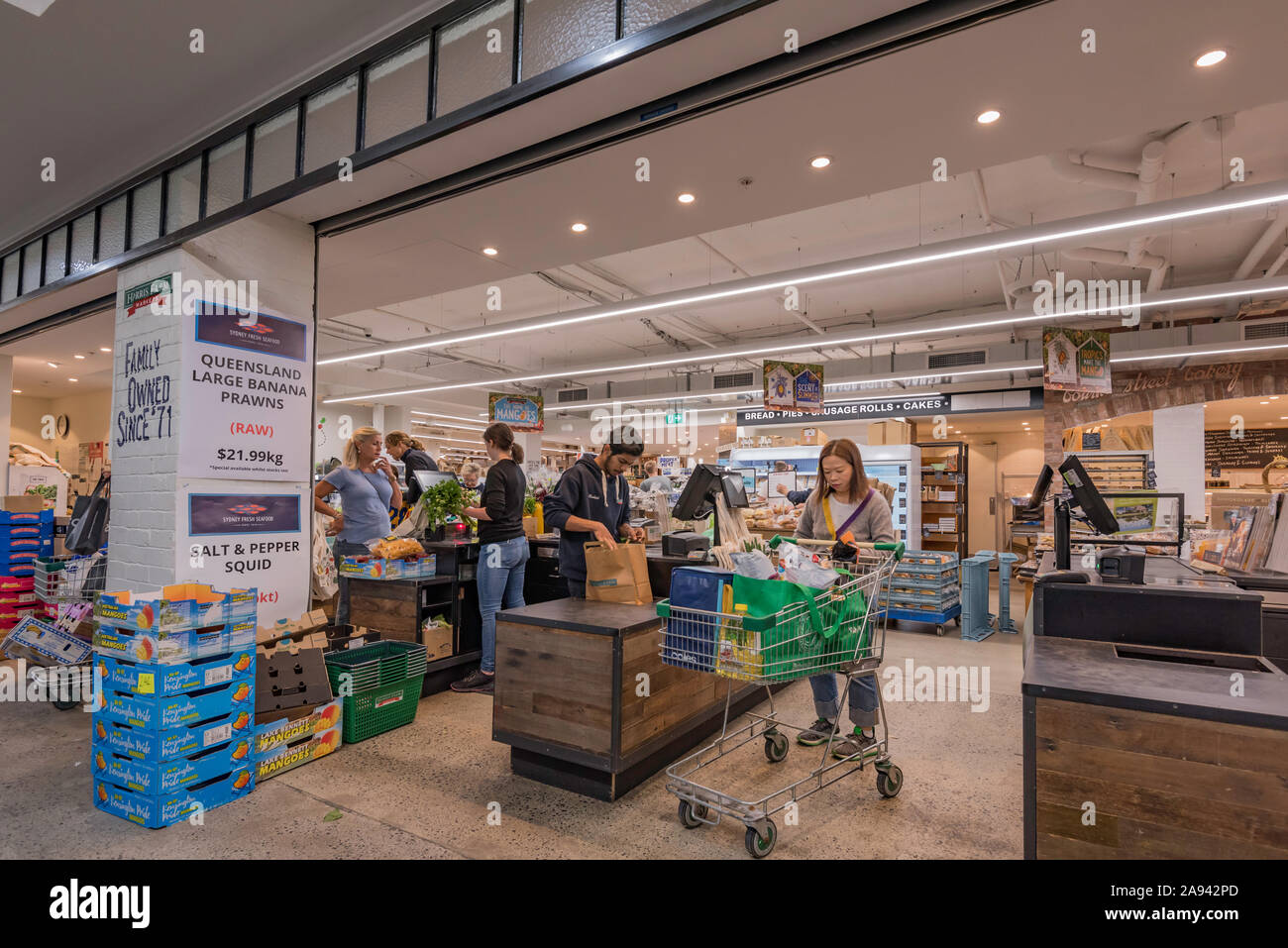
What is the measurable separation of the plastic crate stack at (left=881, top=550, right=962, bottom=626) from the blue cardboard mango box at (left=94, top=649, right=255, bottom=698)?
19.5 feet

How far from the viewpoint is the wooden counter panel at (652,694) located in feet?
10.2

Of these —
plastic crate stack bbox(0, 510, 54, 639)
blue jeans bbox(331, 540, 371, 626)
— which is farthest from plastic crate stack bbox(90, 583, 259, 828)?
plastic crate stack bbox(0, 510, 54, 639)

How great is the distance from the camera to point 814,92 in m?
3.00

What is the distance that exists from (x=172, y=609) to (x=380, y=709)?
53.5 inches

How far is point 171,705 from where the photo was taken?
2.95 metres

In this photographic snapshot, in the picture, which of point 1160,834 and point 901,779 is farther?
point 901,779

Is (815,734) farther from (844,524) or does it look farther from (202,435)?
(202,435)

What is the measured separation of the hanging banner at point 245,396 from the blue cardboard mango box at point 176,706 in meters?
1.25

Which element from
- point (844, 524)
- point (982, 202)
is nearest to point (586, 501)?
point (844, 524)

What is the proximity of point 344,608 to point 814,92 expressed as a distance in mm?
4411

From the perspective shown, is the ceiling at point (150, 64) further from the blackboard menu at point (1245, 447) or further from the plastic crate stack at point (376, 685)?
the blackboard menu at point (1245, 447)

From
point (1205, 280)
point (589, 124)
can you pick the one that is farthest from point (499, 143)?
point (1205, 280)

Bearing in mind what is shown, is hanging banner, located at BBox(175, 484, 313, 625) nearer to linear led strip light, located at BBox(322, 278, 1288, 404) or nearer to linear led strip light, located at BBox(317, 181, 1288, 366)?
linear led strip light, located at BBox(317, 181, 1288, 366)

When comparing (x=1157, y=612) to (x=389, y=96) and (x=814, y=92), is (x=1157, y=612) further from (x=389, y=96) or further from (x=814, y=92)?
(x=389, y=96)
